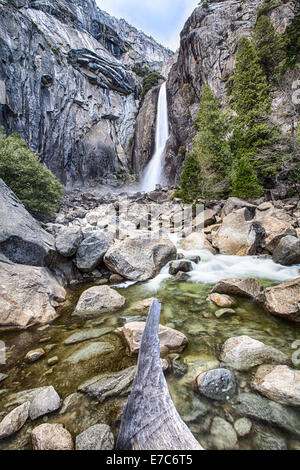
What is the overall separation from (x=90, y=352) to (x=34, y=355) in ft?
2.70

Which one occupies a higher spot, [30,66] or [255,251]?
[30,66]

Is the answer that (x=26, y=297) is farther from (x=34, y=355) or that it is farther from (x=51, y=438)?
(x=51, y=438)

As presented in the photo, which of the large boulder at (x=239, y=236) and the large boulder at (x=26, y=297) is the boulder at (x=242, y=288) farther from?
the large boulder at (x=26, y=297)

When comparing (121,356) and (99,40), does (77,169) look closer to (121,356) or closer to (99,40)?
(121,356)

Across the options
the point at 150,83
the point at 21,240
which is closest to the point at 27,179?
the point at 21,240

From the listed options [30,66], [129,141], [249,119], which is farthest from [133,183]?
[249,119]

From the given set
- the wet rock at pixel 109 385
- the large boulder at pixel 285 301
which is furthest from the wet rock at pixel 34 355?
the large boulder at pixel 285 301

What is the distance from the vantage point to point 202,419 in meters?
1.98

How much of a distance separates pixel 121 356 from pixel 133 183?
1570 inches

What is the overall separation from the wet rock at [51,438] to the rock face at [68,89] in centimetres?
3171

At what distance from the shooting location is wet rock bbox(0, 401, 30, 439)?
72.9 inches

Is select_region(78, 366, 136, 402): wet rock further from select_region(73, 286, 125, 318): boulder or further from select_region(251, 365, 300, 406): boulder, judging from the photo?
select_region(73, 286, 125, 318): boulder

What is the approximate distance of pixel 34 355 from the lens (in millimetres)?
2918

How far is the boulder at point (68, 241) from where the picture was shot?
Result: 598cm
